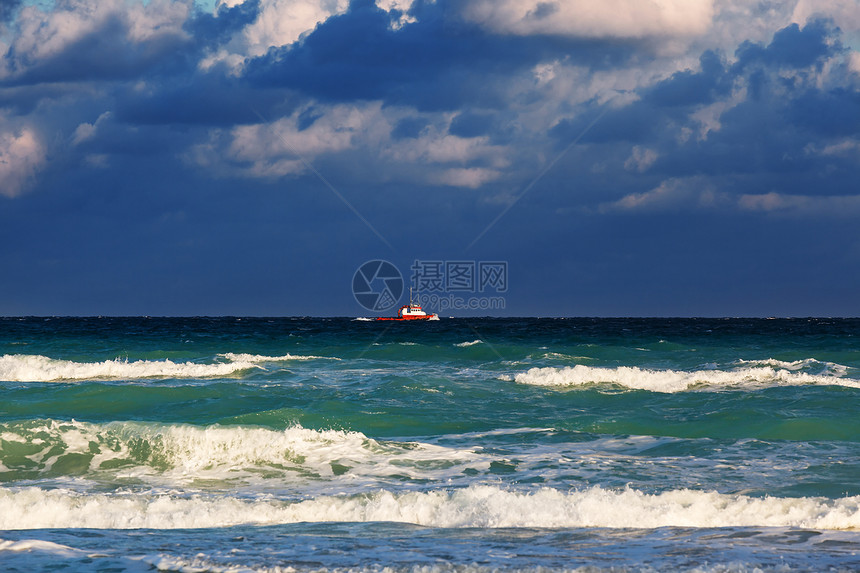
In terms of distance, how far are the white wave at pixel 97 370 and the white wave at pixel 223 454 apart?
13.1 m

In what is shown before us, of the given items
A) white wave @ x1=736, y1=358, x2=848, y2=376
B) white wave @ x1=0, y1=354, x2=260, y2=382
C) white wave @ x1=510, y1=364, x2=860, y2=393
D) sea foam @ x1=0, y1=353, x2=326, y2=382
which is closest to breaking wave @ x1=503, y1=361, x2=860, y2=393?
white wave @ x1=510, y1=364, x2=860, y2=393

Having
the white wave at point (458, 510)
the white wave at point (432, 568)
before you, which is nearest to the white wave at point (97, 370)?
the white wave at point (458, 510)

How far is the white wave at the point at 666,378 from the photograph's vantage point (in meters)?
23.4

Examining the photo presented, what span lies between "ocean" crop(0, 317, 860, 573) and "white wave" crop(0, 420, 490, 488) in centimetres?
5

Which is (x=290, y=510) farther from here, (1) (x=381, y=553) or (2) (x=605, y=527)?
(2) (x=605, y=527)

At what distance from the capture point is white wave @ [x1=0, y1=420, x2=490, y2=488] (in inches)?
464

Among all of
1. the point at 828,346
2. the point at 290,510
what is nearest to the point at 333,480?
the point at 290,510

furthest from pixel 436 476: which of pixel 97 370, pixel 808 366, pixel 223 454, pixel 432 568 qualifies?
pixel 808 366

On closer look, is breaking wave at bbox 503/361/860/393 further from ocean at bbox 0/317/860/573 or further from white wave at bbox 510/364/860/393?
ocean at bbox 0/317/860/573

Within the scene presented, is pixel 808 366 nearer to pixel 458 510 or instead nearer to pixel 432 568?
pixel 458 510

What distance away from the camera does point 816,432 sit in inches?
590

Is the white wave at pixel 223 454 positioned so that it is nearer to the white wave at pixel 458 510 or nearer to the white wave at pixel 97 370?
the white wave at pixel 458 510

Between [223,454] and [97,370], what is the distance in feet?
55.4

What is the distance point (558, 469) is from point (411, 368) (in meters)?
21.5
